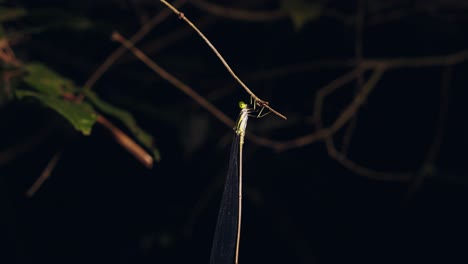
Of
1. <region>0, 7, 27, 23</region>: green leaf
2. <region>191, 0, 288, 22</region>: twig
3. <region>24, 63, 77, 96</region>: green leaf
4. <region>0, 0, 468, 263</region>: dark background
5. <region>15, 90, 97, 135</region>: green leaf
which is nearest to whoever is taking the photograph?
<region>15, 90, 97, 135</region>: green leaf

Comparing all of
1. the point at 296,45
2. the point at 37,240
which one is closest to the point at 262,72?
the point at 296,45

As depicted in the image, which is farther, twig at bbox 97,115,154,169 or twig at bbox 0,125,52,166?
Result: twig at bbox 0,125,52,166

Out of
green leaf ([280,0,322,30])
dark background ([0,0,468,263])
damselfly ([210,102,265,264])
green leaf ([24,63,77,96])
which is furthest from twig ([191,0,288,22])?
damselfly ([210,102,265,264])

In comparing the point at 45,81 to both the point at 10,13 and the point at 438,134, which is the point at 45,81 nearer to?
the point at 10,13

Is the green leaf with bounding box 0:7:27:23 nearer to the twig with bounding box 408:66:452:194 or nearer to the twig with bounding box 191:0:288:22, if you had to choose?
the twig with bounding box 191:0:288:22

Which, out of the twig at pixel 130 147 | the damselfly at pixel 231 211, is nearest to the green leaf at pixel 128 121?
the twig at pixel 130 147
